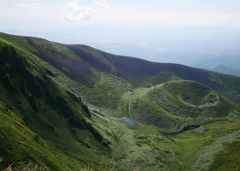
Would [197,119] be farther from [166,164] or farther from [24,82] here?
[24,82]

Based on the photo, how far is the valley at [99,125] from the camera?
42906mm

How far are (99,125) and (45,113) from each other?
34283 millimetres

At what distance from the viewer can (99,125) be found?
88688mm

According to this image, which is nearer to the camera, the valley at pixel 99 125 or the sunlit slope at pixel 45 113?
the valley at pixel 99 125

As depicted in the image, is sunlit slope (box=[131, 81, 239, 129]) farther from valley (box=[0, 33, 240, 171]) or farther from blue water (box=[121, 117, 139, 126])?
blue water (box=[121, 117, 139, 126])

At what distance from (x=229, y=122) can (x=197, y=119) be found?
19.6 metres

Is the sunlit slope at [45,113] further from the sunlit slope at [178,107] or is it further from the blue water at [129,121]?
the sunlit slope at [178,107]

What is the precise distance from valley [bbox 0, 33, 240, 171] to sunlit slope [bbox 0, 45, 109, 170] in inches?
11.6

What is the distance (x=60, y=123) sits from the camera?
65062 mm

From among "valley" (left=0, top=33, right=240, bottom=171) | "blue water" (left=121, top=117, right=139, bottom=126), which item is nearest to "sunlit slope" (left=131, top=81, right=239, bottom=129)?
"valley" (left=0, top=33, right=240, bottom=171)

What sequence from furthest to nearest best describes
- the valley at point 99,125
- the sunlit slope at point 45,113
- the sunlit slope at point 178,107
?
the sunlit slope at point 178,107 → the sunlit slope at point 45,113 → the valley at point 99,125

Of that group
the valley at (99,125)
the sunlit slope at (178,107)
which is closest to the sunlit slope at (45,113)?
the valley at (99,125)

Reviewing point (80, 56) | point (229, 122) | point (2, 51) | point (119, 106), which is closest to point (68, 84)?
point (119, 106)

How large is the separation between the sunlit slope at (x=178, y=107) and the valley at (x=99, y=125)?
66cm
